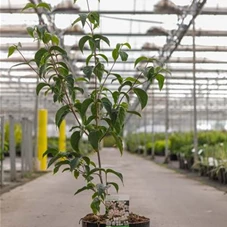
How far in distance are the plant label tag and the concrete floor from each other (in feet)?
7.75

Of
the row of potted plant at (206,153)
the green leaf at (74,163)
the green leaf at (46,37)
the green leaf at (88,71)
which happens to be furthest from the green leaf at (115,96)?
the row of potted plant at (206,153)

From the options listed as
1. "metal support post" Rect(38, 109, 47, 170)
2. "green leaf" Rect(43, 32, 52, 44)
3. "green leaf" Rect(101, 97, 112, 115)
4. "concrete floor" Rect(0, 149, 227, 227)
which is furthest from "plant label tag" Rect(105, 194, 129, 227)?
"metal support post" Rect(38, 109, 47, 170)

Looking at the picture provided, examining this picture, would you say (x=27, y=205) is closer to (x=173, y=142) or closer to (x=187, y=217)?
(x=187, y=217)

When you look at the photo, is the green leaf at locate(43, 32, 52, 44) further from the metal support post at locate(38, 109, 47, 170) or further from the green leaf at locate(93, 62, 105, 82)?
the metal support post at locate(38, 109, 47, 170)

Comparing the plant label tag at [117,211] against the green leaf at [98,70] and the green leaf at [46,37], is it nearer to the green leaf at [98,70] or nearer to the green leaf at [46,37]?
the green leaf at [98,70]

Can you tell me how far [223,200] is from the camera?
1022 cm

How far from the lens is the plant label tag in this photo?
15.9 feet

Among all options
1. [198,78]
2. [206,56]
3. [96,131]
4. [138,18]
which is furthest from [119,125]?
[198,78]

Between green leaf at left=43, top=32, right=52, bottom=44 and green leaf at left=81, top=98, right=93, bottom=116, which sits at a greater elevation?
green leaf at left=43, top=32, right=52, bottom=44

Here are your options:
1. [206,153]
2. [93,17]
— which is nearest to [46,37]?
[93,17]

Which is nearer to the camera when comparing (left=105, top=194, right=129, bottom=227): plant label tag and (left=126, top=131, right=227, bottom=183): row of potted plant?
(left=105, top=194, right=129, bottom=227): plant label tag

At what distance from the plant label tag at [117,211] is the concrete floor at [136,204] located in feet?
7.75

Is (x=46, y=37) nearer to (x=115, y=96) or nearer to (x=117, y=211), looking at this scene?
(x=115, y=96)

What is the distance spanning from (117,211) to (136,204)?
4.72 metres
